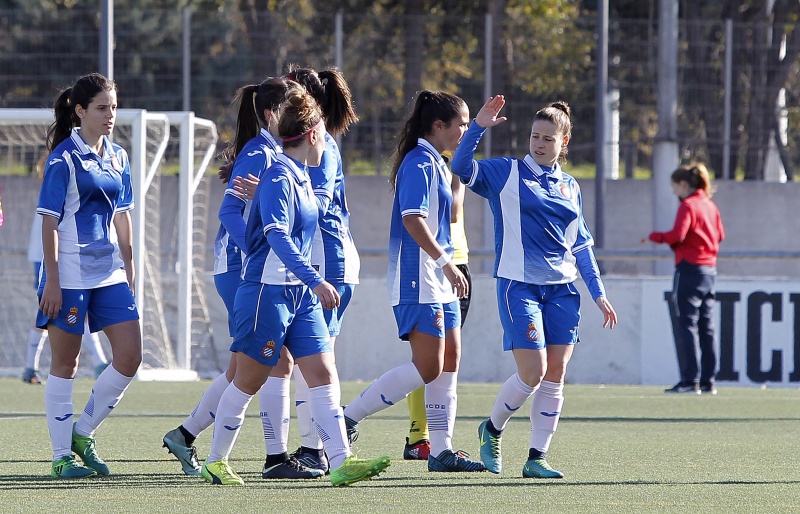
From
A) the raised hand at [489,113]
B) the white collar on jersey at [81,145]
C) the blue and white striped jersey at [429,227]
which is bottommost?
the blue and white striped jersey at [429,227]

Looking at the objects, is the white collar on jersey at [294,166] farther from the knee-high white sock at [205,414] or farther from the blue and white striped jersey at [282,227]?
the knee-high white sock at [205,414]

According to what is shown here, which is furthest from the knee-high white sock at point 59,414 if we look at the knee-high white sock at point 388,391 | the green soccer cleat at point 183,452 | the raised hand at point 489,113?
the raised hand at point 489,113

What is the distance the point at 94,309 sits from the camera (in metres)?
6.61

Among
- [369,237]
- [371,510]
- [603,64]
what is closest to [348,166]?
[369,237]

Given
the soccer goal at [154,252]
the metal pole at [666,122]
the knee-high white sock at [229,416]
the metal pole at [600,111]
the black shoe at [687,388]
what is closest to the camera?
the knee-high white sock at [229,416]

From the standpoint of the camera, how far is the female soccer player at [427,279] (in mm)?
6656

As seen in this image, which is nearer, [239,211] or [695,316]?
[239,211]

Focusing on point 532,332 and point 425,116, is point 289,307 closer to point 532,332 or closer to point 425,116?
point 532,332

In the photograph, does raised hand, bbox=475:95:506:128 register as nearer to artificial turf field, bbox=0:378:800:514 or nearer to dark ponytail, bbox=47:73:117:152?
artificial turf field, bbox=0:378:800:514

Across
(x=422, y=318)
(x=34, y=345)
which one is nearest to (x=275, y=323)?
(x=422, y=318)

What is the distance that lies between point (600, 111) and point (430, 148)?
9.86m

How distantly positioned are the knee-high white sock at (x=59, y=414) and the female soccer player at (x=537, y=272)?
76.4 inches

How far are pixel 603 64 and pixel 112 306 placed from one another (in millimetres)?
10450

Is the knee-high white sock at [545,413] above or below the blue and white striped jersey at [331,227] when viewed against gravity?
below
